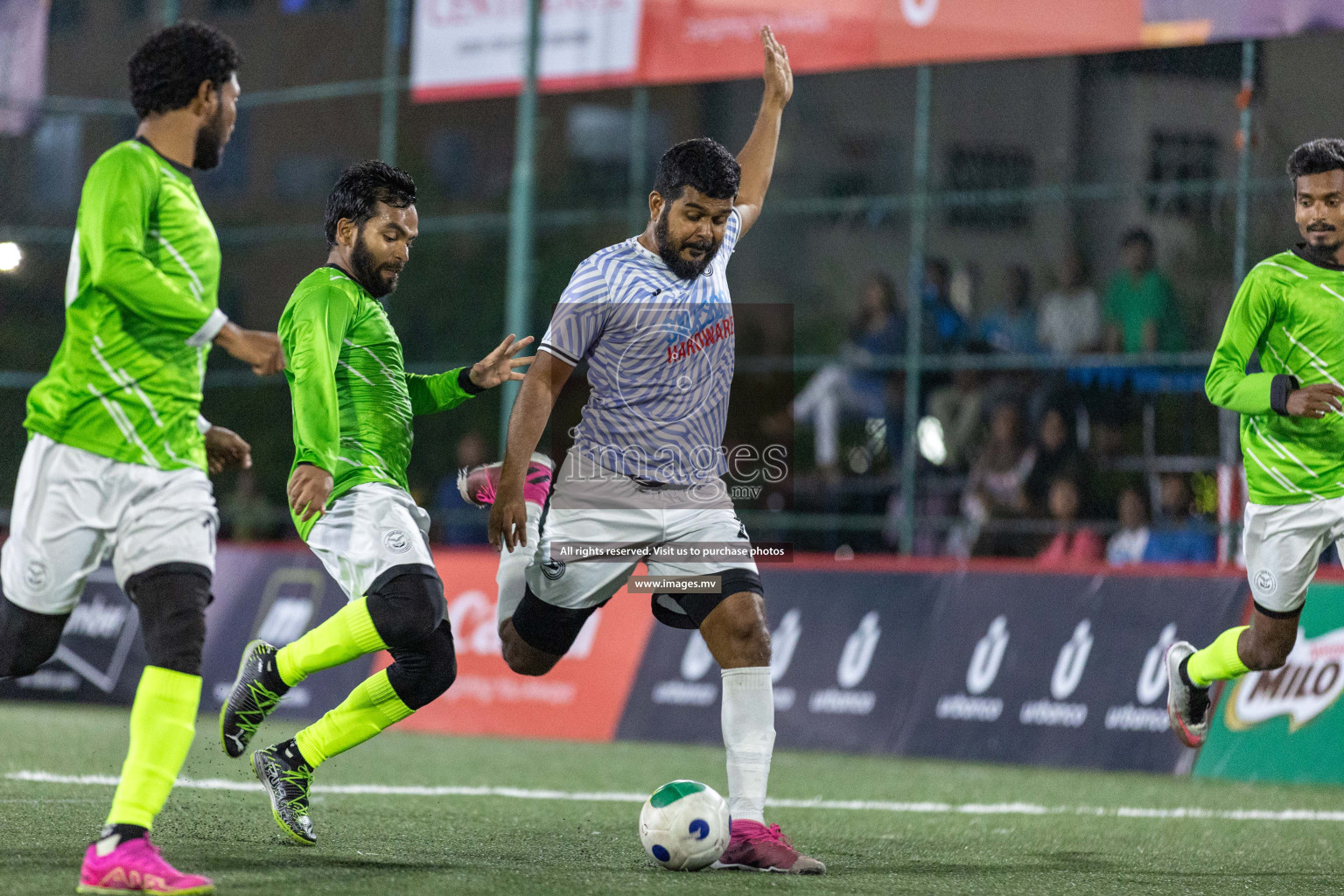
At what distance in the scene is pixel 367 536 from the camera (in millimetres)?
6367

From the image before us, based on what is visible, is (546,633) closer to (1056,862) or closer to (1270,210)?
(1056,862)

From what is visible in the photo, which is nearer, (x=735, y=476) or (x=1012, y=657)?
(x=1012, y=657)

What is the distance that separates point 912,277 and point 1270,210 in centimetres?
244

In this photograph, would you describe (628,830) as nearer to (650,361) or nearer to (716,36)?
(650,361)

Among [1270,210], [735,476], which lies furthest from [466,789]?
[1270,210]

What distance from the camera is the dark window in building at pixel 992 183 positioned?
46.5 ft

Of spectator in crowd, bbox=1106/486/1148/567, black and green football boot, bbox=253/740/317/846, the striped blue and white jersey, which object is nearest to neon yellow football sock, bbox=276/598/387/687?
black and green football boot, bbox=253/740/317/846

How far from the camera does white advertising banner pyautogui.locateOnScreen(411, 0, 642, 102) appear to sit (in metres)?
13.7

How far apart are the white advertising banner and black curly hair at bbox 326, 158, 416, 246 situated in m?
7.10

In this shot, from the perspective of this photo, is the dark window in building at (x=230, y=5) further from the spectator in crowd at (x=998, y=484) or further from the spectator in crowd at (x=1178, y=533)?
the spectator in crowd at (x=1178, y=533)

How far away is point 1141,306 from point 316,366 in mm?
7893

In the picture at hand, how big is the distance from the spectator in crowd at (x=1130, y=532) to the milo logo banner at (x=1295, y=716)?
190cm

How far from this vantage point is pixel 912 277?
1309cm

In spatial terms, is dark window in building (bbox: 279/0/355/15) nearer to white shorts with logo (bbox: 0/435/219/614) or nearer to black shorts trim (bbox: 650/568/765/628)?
black shorts trim (bbox: 650/568/765/628)
